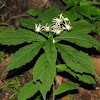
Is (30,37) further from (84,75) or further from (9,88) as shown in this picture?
(9,88)

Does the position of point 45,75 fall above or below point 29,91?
above

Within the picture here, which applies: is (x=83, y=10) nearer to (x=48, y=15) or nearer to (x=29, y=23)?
(x=48, y=15)

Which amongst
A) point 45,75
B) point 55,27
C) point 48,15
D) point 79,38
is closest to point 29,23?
point 48,15

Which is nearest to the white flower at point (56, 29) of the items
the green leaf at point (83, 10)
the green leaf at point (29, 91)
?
the green leaf at point (29, 91)

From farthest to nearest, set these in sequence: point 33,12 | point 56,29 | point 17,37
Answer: point 33,12 < point 56,29 < point 17,37

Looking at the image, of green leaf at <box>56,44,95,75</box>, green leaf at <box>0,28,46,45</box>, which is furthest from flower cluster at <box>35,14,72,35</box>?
green leaf at <box>56,44,95,75</box>

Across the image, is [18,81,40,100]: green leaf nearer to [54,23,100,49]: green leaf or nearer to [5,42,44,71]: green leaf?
[5,42,44,71]: green leaf

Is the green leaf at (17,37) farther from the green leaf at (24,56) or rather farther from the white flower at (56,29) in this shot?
the white flower at (56,29)
